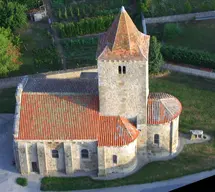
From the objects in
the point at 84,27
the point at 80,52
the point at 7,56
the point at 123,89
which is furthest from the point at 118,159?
the point at 84,27

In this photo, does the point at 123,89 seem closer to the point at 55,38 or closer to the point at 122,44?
the point at 122,44

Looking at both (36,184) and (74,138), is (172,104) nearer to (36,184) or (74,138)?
(74,138)

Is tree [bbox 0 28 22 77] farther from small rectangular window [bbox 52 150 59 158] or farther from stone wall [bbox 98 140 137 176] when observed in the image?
stone wall [bbox 98 140 137 176]

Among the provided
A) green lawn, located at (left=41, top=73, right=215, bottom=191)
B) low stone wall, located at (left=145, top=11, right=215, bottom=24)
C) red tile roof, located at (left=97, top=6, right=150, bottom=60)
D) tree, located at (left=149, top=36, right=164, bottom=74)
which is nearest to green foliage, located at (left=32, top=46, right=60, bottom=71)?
tree, located at (left=149, top=36, right=164, bottom=74)

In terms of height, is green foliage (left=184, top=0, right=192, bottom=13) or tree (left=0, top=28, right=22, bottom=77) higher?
green foliage (left=184, top=0, right=192, bottom=13)

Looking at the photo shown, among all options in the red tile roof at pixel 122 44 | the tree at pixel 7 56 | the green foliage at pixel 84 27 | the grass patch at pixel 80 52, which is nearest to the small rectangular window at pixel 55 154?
the red tile roof at pixel 122 44

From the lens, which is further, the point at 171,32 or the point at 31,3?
the point at 31,3

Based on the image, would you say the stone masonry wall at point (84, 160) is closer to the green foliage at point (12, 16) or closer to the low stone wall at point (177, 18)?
the green foliage at point (12, 16)
